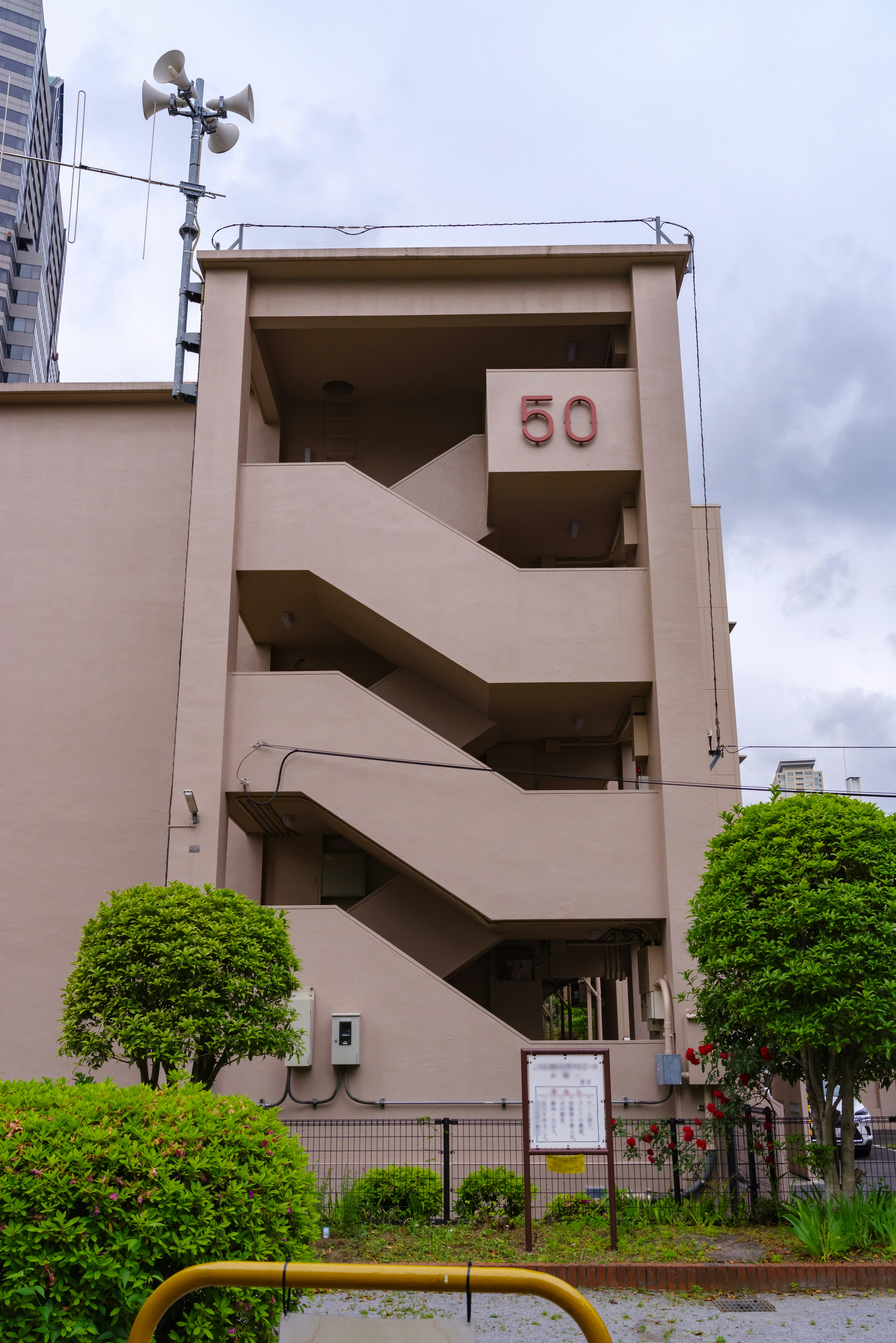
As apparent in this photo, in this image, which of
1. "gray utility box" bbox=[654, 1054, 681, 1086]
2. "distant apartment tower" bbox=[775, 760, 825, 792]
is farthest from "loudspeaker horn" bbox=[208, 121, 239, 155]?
"distant apartment tower" bbox=[775, 760, 825, 792]

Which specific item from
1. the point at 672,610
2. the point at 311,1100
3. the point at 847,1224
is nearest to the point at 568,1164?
the point at 847,1224

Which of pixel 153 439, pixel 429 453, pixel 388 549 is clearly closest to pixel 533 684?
pixel 388 549

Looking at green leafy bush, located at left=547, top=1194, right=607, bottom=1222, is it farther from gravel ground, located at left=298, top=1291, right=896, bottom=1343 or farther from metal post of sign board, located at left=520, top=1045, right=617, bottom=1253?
gravel ground, located at left=298, top=1291, right=896, bottom=1343

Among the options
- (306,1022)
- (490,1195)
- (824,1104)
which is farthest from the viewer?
(306,1022)

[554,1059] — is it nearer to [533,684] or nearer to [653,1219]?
[653,1219]

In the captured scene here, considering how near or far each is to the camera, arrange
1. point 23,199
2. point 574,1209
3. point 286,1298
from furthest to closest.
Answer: point 23,199 → point 574,1209 → point 286,1298

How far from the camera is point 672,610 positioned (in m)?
16.2

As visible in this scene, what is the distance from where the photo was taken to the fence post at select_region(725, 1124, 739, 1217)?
10.9 meters

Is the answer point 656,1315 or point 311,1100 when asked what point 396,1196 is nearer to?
point 656,1315

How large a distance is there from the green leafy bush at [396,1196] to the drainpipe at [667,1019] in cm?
455

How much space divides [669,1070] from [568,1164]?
494 cm

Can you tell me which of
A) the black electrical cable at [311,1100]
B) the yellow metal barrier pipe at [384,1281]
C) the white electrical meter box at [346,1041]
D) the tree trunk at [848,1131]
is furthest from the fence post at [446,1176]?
the yellow metal barrier pipe at [384,1281]

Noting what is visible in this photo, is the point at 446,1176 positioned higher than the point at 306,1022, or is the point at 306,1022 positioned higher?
the point at 306,1022

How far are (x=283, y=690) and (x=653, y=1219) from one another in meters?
8.83
